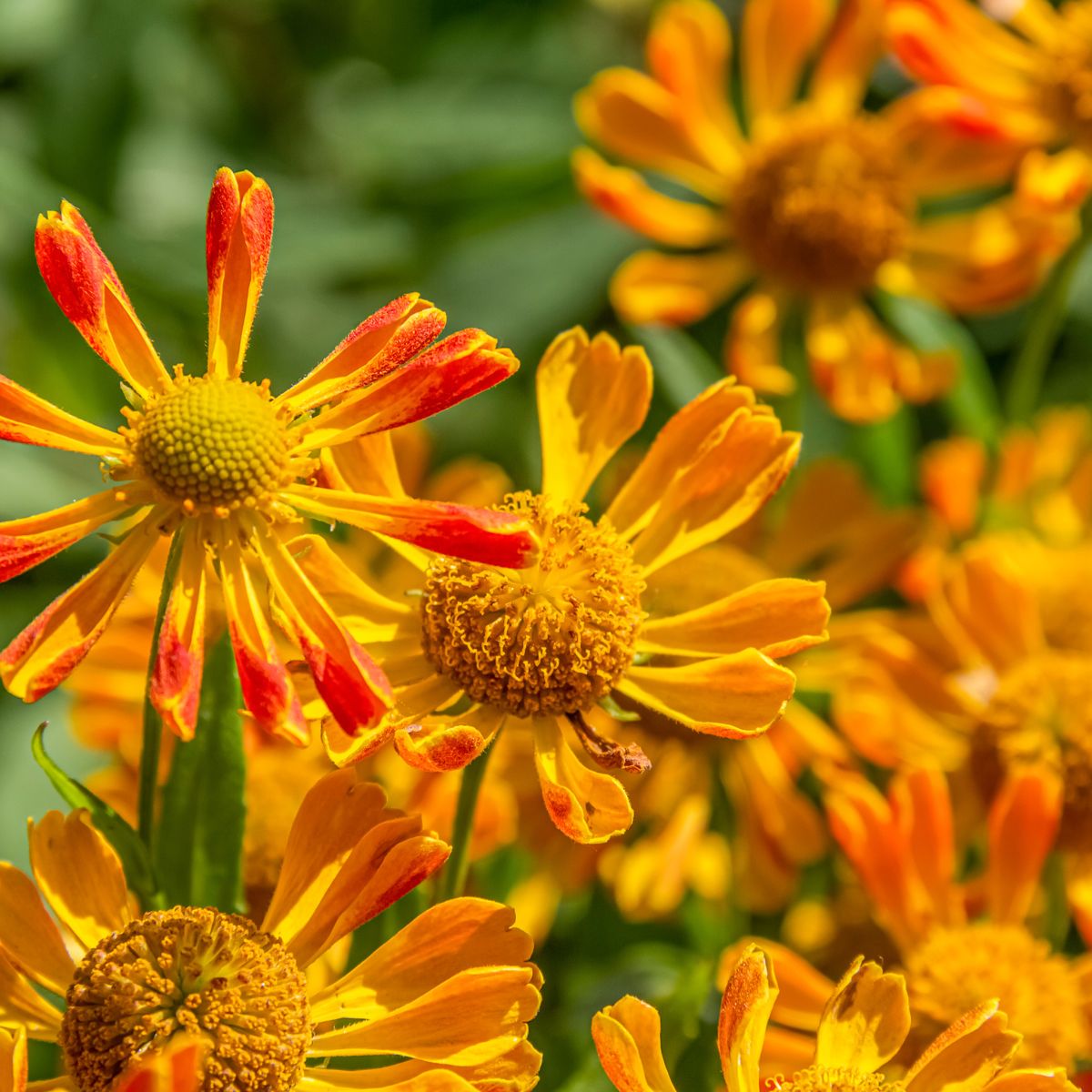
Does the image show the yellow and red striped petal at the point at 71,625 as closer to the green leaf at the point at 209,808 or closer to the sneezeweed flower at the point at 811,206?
the green leaf at the point at 209,808

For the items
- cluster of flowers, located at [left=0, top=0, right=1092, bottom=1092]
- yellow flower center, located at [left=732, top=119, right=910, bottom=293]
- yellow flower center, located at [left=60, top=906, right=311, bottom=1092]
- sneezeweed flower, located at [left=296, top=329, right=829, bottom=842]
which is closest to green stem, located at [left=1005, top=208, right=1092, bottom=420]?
cluster of flowers, located at [left=0, top=0, right=1092, bottom=1092]

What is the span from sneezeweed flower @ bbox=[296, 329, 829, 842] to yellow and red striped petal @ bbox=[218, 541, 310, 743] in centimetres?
4

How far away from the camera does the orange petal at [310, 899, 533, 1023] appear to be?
2.94 ft

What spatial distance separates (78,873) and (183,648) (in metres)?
0.18

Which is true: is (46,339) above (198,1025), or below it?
above

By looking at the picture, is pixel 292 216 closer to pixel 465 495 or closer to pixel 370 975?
pixel 465 495

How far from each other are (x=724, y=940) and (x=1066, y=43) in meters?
0.98

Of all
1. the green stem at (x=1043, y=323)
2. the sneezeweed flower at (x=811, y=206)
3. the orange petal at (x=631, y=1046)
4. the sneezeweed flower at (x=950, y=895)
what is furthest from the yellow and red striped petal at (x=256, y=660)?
the green stem at (x=1043, y=323)

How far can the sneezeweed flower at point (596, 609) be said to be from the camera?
976mm

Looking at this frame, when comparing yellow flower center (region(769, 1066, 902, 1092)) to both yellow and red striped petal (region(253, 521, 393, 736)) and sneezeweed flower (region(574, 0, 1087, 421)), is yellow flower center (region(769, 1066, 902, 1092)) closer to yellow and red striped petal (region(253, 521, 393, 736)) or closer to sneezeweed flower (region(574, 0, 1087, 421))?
yellow and red striped petal (region(253, 521, 393, 736))

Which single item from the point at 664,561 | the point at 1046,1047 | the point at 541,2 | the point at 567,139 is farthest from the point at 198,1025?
the point at 541,2

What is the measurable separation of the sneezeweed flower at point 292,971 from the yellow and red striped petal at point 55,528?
158 millimetres

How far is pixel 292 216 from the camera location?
6.71 ft

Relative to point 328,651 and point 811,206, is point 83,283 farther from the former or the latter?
point 811,206
